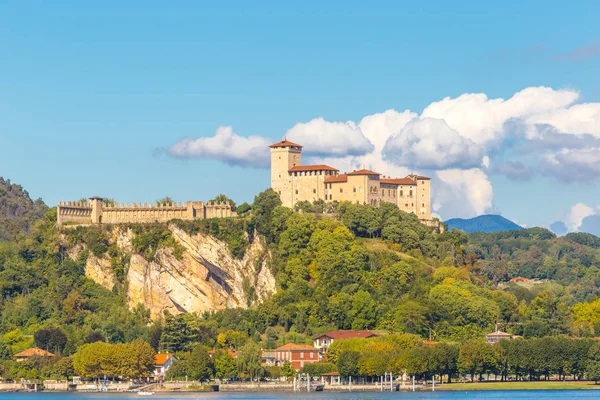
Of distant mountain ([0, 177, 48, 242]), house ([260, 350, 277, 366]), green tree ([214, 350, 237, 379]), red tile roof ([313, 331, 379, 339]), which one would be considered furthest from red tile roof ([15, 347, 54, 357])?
distant mountain ([0, 177, 48, 242])

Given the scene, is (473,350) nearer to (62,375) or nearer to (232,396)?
(232,396)

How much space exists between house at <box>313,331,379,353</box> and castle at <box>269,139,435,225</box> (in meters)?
16.3

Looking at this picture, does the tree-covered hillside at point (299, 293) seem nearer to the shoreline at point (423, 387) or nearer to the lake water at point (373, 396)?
the shoreline at point (423, 387)

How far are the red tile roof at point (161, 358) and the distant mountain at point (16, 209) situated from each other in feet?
202

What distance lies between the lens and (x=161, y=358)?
335 ft

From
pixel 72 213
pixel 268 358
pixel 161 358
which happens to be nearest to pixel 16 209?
pixel 72 213

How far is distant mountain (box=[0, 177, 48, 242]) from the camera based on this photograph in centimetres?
16496

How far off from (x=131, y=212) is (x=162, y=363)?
66.4ft

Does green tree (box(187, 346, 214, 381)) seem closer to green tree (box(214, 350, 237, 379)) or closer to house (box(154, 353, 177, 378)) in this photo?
green tree (box(214, 350, 237, 379))

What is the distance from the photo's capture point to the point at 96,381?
4043 inches

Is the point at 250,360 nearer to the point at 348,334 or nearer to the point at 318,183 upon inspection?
the point at 348,334

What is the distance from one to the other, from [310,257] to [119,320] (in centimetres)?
1815

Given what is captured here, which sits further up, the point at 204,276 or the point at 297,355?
the point at 204,276

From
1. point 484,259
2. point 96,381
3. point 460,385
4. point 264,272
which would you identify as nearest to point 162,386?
point 96,381
